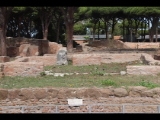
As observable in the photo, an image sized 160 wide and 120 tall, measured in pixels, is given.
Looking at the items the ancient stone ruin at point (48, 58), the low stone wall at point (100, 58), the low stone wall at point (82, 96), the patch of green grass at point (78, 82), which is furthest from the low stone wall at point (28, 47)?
the low stone wall at point (82, 96)

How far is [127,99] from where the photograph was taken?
8836 mm

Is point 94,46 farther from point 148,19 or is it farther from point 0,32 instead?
point 0,32

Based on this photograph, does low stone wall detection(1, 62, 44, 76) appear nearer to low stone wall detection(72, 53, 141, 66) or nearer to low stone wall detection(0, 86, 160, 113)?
low stone wall detection(72, 53, 141, 66)

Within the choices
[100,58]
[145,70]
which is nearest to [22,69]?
[145,70]

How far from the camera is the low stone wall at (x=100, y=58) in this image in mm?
19078

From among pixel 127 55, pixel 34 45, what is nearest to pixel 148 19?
pixel 34 45

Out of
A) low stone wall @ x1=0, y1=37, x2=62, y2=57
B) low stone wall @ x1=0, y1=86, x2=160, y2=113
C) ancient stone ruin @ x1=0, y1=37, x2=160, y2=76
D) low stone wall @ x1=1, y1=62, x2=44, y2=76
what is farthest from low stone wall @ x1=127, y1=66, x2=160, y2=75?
low stone wall @ x1=0, y1=37, x2=62, y2=57

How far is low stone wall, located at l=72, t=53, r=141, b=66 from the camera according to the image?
62.6 feet

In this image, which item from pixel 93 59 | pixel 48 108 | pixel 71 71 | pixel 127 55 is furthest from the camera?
pixel 127 55

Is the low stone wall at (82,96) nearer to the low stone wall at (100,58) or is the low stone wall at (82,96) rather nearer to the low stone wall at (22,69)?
the low stone wall at (22,69)

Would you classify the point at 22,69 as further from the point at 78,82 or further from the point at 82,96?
the point at 82,96

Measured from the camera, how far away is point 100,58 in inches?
771

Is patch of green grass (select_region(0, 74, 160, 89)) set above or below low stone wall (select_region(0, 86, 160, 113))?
below
